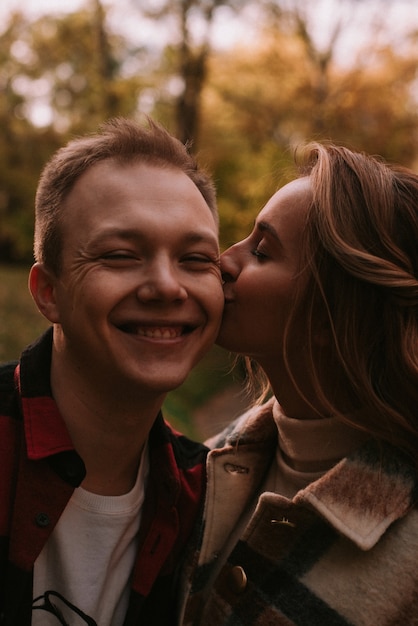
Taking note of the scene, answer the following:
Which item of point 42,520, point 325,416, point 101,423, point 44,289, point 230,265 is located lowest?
point 42,520

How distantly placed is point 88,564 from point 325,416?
39.1 inches

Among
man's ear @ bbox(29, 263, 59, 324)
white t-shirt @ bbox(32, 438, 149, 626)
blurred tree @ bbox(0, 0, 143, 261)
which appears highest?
man's ear @ bbox(29, 263, 59, 324)

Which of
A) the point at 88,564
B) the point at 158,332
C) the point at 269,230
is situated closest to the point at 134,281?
the point at 158,332

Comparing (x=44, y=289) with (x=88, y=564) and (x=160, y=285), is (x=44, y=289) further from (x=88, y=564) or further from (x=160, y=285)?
(x=88, y=564)

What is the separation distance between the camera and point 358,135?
1864 centimetres

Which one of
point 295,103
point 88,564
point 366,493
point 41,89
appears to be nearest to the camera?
point 366,493

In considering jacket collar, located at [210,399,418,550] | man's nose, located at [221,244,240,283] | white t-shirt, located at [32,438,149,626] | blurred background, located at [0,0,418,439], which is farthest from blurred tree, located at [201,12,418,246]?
jacket collar, located at [210,399,418,550]

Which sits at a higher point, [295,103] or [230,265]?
[230,265]

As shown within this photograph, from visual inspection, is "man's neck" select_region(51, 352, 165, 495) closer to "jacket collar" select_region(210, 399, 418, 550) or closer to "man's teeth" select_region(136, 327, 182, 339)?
"man's teeth" select_region(136, 327, 182, 339)

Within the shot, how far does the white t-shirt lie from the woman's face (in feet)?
2.39

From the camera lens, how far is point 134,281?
2295mm

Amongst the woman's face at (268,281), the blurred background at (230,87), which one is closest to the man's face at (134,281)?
the woman's face at (268,281)

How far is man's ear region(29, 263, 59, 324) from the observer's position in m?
2.53

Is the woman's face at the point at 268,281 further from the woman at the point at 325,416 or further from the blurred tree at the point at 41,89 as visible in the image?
the blurred tree at the point at 41,89
